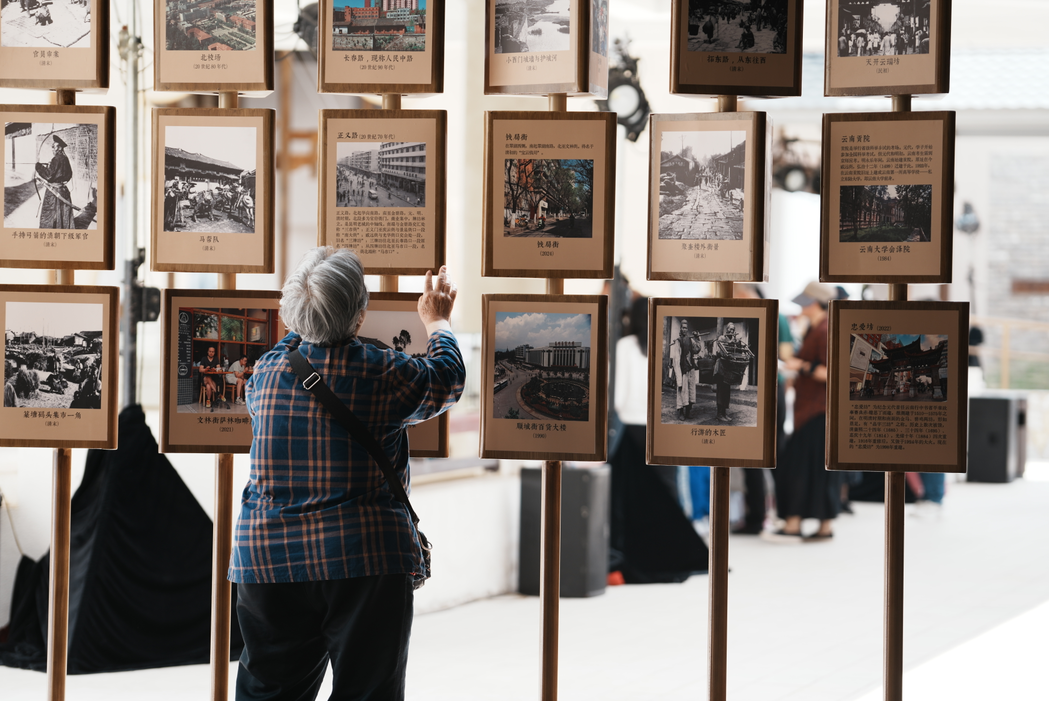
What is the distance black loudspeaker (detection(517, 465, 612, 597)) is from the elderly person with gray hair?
11.2 ft

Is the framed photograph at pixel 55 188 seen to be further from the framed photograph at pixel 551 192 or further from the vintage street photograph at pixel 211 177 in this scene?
the framed photograph at pixel 551 192

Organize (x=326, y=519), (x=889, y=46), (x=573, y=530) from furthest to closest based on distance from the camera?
1. (x=573, y=530)
2. (x=889, y=46)
3. (x=326, y=519)

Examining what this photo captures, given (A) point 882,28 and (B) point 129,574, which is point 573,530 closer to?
(B) point 129,574

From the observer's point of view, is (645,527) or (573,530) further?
(645,527)

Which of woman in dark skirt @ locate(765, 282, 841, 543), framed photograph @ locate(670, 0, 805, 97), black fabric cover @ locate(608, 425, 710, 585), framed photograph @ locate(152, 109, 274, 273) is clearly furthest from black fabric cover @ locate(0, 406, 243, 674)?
woman in dark skirt @ locate(765, 282, 841, 543)

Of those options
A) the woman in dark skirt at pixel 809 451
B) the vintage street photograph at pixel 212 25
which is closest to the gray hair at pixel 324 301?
the vintage street photograph at pixel 212 25

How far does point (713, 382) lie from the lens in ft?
8.47

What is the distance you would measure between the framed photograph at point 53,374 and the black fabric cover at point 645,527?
12.6 feet

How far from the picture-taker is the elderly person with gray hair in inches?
83.2

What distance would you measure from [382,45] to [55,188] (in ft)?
3.02

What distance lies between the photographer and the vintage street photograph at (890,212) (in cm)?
250

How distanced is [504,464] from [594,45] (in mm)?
3321

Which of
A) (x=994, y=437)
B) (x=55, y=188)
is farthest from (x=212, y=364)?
(x=994, y=437)

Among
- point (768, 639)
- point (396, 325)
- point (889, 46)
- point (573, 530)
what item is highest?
point (889, 46)
